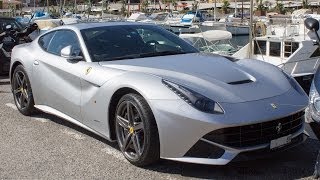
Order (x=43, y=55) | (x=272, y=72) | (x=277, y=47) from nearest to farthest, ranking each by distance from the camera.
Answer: (x=272, y=72), (x=43, y=55), (x=277, y=47)

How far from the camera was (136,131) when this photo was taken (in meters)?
4.73

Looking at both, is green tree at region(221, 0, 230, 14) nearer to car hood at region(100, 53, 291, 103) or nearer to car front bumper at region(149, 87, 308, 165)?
car hood at region(100, 53, 291, 103)

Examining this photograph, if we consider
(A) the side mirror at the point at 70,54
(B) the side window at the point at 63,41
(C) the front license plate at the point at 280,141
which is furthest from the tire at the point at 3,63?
(C) the front license plate at the point at 280,141

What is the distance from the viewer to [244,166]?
4672 mm

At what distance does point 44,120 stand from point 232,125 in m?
3.40

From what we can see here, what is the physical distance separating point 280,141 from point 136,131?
4.33ft

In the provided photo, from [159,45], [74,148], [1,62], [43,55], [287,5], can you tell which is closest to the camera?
[74,148]

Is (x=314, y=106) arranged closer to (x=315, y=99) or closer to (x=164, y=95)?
(x=315, y=99)

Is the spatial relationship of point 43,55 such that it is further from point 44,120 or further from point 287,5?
point 287,5

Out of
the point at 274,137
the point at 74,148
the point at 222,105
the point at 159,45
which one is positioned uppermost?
the point at 159,45

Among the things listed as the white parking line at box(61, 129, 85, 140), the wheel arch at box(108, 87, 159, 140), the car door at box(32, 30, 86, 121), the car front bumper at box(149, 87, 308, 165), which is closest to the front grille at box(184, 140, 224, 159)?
the car front bumper at box(149, 87, 308, 165)

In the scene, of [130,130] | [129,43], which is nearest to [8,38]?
[129,43]

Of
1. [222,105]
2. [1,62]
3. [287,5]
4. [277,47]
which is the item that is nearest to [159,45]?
[222,105]

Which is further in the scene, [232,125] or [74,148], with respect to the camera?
[74,148]
